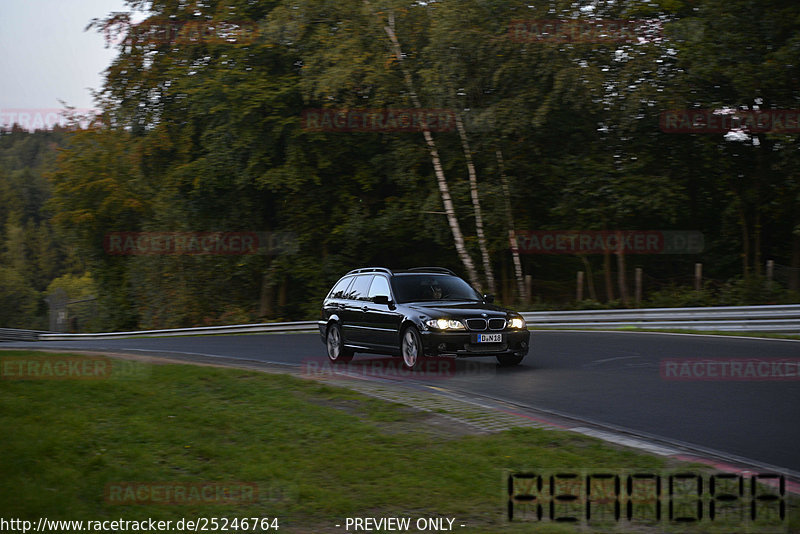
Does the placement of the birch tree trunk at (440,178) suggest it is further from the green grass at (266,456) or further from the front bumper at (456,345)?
the green grass at (266,456)

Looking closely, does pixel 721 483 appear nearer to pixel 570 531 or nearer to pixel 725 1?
pixel 570 531

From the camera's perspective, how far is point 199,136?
36.8m

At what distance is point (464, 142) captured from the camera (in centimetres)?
2950

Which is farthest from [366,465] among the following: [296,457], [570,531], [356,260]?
[356,260]

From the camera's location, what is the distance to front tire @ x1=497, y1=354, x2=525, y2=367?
1497 centimetres

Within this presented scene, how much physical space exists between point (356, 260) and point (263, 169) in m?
5.35

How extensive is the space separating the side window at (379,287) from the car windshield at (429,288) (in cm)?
15

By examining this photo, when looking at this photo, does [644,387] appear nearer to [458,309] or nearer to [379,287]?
[458,309]

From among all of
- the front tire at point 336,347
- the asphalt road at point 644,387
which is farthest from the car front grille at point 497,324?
the front tire at point 336,347

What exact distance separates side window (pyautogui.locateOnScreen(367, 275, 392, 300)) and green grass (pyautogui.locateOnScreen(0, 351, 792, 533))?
17.3ft

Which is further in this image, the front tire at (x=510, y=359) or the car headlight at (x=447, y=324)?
the front tire at (x=510, y=359)

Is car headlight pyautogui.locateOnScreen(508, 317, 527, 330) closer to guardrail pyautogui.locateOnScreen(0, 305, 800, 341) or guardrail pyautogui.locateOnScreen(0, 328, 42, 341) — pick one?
guardrail pyautogui.locateOnScreen(0, 305, 800, 341)

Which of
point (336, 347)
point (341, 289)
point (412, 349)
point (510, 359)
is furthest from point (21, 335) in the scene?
point (510, 359)

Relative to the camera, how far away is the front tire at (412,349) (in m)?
14.2
